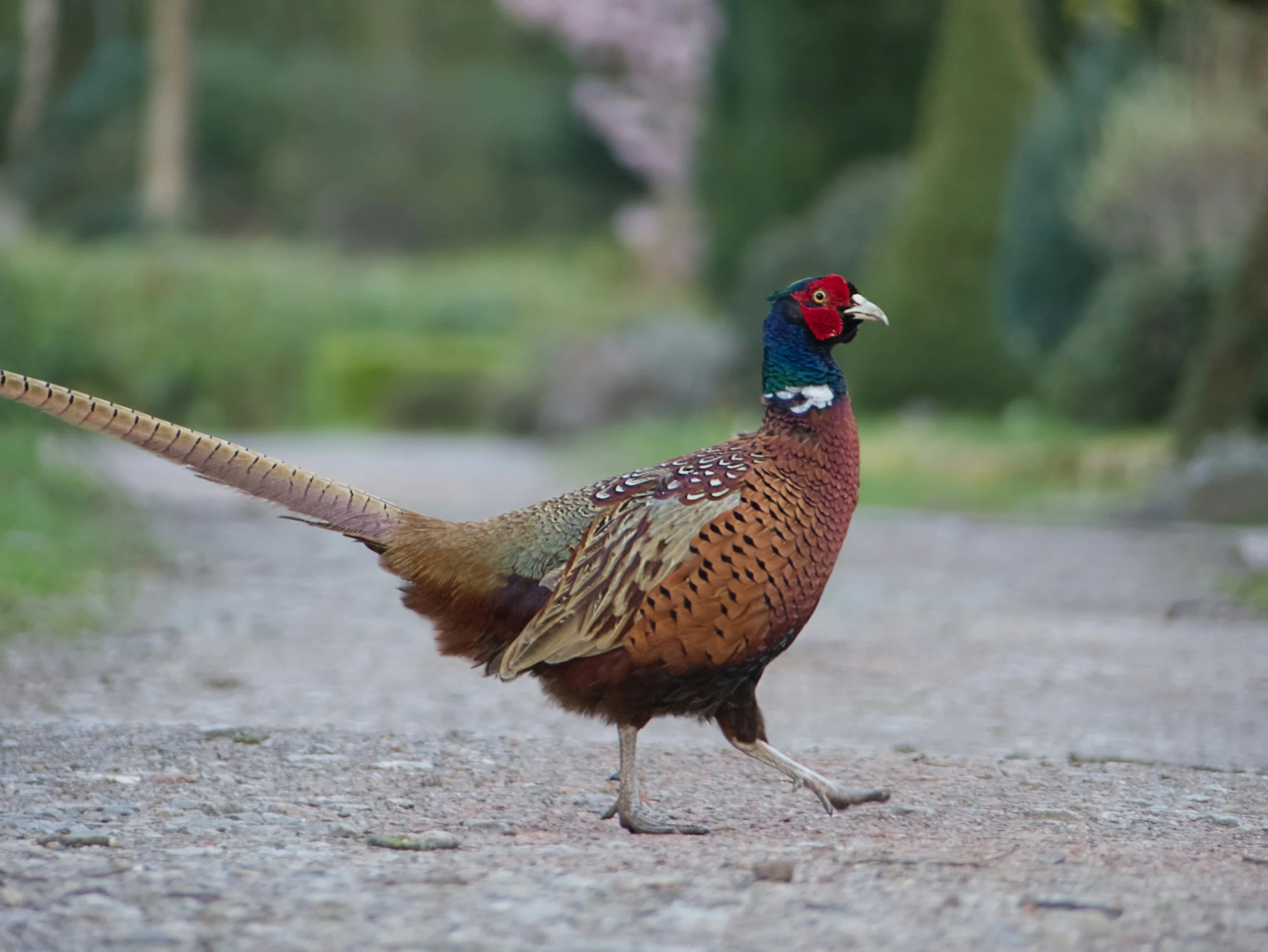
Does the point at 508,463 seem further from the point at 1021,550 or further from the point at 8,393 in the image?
the point at 8,393

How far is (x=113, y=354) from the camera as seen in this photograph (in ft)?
71.0

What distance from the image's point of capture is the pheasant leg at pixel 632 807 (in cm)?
375

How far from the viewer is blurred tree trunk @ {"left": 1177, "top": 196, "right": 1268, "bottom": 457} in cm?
1072

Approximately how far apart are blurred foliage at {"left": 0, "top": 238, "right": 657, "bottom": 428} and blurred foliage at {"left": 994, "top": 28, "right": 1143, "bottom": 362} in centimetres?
696

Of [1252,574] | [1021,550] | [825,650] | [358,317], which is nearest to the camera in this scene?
[825,650]

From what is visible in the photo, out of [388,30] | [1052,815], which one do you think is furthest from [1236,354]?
[388,30]

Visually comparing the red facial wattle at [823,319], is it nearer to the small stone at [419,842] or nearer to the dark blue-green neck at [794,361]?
the dark blue-green neck at [794,361]

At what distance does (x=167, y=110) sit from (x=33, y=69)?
194 inches

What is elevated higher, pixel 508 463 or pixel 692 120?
pixel 692 120

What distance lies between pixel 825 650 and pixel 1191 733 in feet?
6.39

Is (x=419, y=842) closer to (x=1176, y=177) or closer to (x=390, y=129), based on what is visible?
(x=1176, y=177)

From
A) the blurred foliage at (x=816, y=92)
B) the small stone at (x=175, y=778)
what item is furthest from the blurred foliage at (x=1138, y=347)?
the small stone at (x=175, y=778)

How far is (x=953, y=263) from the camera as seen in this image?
16.3 meters

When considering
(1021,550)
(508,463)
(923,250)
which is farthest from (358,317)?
(1021,550)
